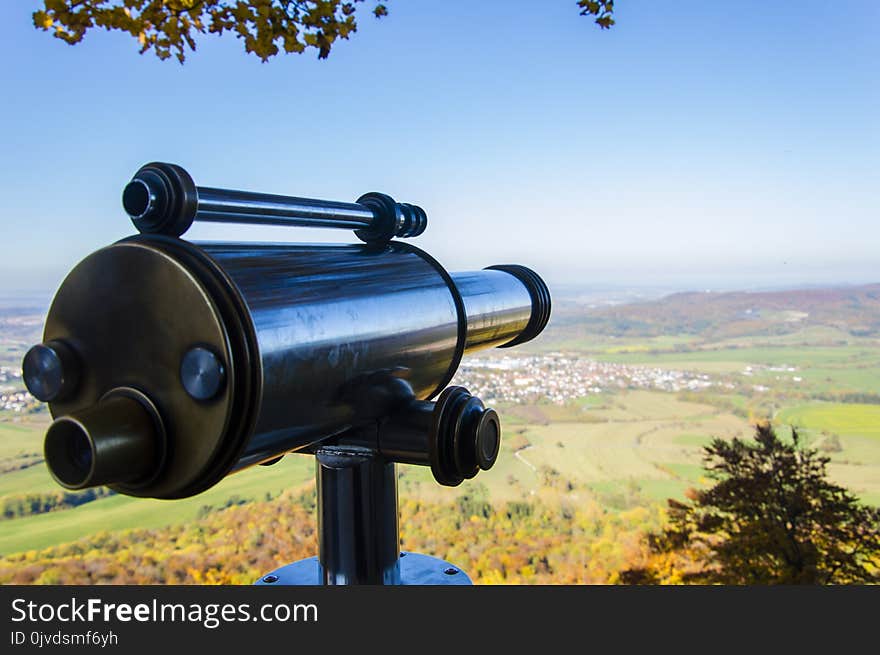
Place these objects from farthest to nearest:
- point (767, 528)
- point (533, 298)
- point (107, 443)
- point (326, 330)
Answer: point (767, 528), point (533, 298), point (326, 330), point (107, 443)

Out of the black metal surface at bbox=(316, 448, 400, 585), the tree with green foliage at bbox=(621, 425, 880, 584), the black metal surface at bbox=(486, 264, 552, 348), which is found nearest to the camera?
the black metal surface at bbox=(316, 448, 400, 585)

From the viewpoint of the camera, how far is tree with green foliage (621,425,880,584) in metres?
2.82

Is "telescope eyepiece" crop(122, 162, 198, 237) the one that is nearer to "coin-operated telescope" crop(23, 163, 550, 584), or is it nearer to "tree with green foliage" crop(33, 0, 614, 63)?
"coin-operated telescope" crop(23, 163, 550, 584)

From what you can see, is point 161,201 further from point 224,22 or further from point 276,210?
point 224,22

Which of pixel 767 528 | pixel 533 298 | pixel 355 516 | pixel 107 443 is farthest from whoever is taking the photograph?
pixel 767 528

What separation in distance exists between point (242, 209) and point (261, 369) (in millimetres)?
222

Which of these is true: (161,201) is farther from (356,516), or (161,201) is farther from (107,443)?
(356,516)

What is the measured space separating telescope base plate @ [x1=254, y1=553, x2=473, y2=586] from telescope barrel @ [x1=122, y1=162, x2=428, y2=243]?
1.36 ft

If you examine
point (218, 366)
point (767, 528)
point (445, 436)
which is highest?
point (218, 366)

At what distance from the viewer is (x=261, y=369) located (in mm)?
557

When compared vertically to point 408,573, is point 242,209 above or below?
above

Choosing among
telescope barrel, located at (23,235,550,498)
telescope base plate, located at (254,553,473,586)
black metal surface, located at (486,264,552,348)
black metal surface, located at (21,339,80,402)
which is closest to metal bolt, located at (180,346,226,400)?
telescope barrel, located at (23,235,550,498)

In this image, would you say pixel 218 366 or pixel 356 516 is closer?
pixel 218 366

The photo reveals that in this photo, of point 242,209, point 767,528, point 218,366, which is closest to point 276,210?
point 242,209
